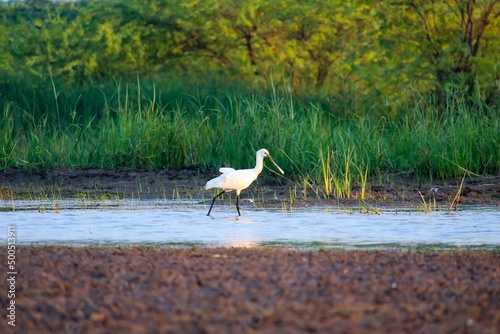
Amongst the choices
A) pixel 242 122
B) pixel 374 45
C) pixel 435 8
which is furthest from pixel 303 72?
pixel 242 122

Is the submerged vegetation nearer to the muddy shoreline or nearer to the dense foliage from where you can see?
the dense foliage

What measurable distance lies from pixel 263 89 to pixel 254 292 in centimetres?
1664

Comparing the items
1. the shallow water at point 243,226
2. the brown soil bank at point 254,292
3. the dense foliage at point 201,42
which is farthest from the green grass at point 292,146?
the dense foliage at point 201,42

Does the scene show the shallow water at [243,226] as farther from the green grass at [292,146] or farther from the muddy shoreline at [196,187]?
the green grass at [292,146]

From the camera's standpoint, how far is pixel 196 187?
14352 millimetres

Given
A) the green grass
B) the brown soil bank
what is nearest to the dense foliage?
the green grass

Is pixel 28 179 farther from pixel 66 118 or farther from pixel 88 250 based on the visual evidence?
pixel 88 250

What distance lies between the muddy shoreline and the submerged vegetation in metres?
0.27

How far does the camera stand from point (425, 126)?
A: 15.2m

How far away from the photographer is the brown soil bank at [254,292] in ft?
16.1

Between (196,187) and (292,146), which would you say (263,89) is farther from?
(196,187)

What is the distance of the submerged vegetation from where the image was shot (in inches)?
585

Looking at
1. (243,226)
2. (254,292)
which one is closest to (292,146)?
(243,226)

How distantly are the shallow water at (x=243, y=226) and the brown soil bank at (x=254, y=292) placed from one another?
129 centimetres
